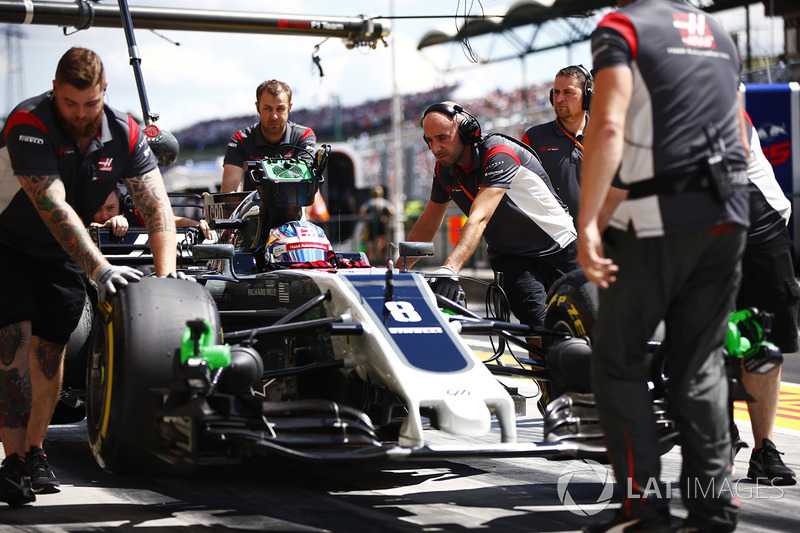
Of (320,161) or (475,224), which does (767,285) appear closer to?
(475,224)

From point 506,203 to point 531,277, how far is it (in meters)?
0.47

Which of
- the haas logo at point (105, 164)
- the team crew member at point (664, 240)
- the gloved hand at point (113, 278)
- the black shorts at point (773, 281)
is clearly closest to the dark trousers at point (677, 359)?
the team crew member at point (664, 240)

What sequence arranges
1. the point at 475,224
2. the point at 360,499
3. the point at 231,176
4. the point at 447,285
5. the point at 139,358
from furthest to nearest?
1. the point at 231,176
2. the point at 475,224
3. the point at 447,285
4. the point at 360,499
5. the point at 139,358

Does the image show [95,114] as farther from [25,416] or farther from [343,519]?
[343,519]

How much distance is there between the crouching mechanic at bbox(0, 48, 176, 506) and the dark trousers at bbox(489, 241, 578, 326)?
2174 millimetres

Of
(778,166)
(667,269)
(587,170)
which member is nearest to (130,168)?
(587,170)

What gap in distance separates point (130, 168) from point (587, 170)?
2329 millimetres

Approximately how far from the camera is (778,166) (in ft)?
55.1

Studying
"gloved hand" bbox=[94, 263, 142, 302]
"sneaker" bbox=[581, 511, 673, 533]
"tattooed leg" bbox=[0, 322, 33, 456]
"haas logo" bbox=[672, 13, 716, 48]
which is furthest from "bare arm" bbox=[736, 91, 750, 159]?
"tattooed leg" bbox=[0, 322, 33, 456]

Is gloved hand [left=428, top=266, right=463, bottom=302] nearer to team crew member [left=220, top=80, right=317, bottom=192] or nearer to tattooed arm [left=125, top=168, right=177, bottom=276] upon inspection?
tattooed arm [left=125, top=168, right=177, bottom=276]

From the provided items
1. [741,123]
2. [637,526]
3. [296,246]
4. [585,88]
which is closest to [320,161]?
[296,246]

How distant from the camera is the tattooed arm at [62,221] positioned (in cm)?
430

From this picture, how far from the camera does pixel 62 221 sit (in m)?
4.30

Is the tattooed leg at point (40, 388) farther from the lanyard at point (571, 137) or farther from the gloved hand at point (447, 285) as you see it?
the lanyard at point (571, 137)
